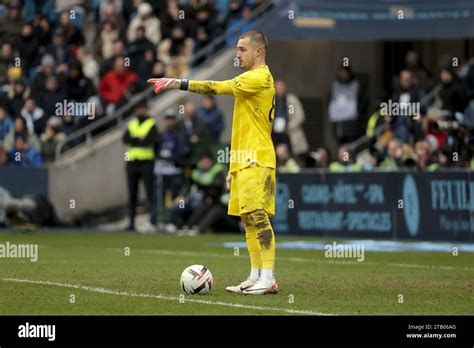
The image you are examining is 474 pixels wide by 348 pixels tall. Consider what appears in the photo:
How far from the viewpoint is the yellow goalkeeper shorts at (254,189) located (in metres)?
13.0

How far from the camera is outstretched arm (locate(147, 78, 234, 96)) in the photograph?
40.7 feet

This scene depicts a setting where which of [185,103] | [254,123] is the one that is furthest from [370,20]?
[254,123]

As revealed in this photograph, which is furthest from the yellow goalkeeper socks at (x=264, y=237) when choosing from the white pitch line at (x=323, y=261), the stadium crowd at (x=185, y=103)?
the stadium crowd at (x=185, y=103)

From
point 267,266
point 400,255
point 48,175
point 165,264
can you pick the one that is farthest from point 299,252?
point 48,175

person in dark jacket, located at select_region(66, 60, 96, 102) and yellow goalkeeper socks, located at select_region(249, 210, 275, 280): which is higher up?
person in dark jacket, located at select_region(66, 60, 96, 102)

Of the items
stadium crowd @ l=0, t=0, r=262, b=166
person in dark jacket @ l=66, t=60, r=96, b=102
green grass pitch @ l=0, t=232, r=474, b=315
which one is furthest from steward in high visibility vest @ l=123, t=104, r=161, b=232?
green grass pitch @ l=0, t=232, r=474, b=315

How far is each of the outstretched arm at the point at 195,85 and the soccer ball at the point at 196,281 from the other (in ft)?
5.85

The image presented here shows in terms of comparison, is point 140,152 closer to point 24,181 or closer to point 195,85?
point 24,181

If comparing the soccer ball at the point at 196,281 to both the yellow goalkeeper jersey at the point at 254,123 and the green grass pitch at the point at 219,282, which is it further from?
the yellow goalkeeper jersey at the point at 254,123

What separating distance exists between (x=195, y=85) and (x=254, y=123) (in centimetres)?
84

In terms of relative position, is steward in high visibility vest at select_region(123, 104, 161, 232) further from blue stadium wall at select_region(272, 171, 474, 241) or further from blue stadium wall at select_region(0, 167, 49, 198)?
blue stadium wall at select_region(272, 171, 474, 241)

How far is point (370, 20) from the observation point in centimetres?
2631
